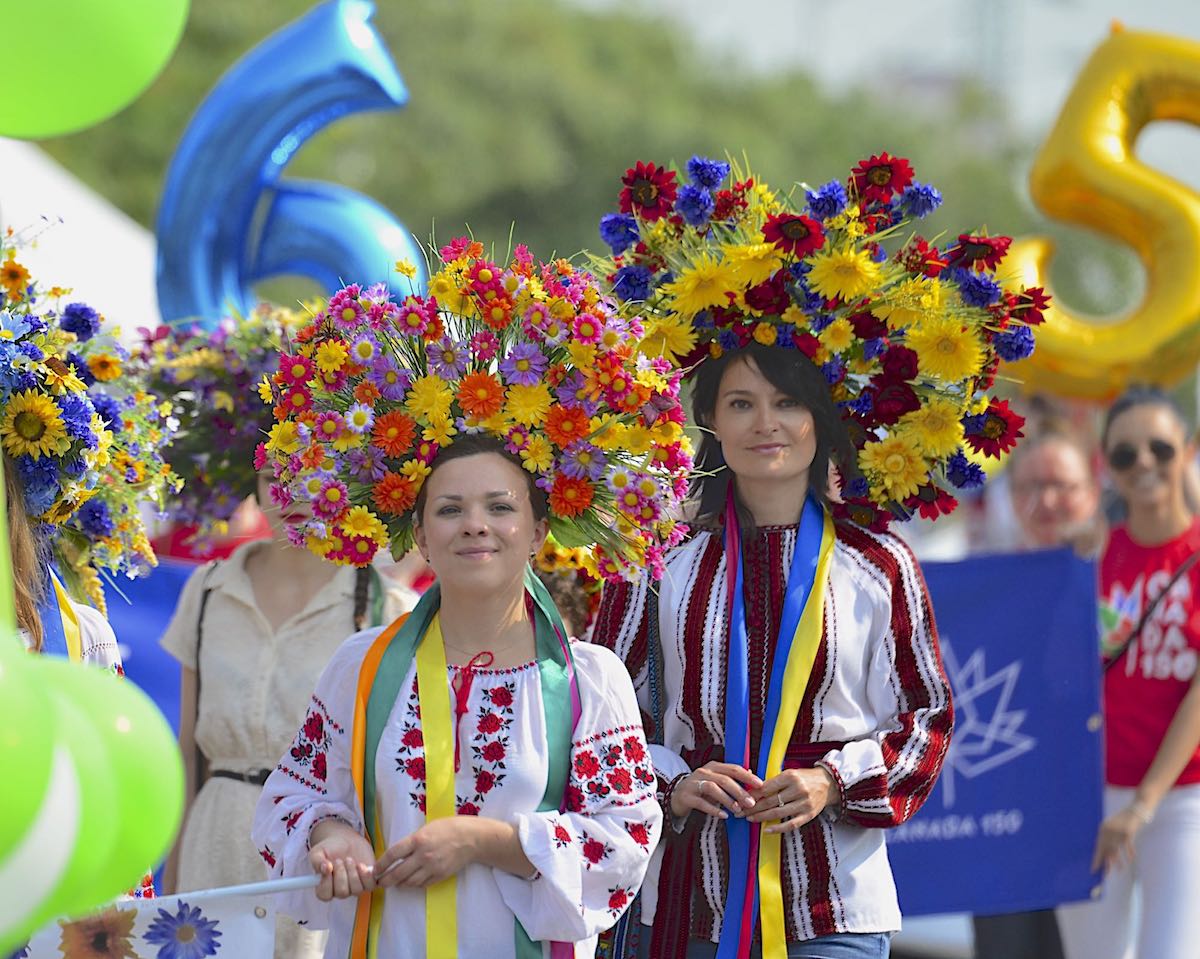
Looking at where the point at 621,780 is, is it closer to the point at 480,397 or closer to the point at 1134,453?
the point at 480,397

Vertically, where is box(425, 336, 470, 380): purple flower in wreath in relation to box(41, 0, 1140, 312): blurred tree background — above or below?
below

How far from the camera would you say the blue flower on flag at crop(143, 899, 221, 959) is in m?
3.55

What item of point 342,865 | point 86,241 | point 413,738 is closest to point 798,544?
point 413,738

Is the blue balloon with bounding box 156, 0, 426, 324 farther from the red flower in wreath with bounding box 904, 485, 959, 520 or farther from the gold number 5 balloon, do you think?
the red flower in wreath with bounding box 904, 485, 959, 520

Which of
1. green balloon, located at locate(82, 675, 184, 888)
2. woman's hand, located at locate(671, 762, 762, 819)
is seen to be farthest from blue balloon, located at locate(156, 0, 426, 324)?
green balloon, located at locate(82, 675, 184, 888)

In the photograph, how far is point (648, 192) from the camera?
452 centimetres

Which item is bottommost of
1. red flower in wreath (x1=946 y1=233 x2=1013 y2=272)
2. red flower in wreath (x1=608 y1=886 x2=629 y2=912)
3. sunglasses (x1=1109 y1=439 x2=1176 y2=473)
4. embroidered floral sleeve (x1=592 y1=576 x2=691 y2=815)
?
red flower in wreath (x1=608 y1=886 x2=629 y2=912)

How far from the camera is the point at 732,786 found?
3.97m

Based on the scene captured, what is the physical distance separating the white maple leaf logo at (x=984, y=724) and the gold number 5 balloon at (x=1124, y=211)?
1.31 meters

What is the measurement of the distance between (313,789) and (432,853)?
0.35 metres

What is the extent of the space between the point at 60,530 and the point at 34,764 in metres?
2.35

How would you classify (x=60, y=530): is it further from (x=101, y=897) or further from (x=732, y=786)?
(x=101, y=897)

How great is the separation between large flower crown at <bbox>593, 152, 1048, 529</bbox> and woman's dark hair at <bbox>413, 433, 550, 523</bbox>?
27.5 inches

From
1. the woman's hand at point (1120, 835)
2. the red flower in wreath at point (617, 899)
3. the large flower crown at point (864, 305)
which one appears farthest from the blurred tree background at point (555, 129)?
the red flower in wreath at point (617, 899)
